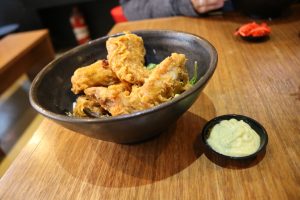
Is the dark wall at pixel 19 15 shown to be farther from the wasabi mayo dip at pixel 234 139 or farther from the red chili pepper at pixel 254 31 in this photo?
the wasabi mayo dip at pixel 234 139

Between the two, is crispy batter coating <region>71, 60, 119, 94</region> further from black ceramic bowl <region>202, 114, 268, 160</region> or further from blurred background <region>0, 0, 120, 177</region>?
blurred background <region>0, 0, 120, 177</region>

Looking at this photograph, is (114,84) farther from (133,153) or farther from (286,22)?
(286,22)

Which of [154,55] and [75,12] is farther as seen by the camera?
[75,12]

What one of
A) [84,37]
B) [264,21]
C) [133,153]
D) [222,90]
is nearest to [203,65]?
[222,90]

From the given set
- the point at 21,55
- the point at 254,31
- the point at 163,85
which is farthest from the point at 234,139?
the point at 21,55

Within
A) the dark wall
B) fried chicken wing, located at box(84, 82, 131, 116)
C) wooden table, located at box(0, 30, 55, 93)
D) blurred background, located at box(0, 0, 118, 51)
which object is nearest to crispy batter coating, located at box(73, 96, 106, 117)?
fried chicken wing, located at box(84, 82, 131, 116)

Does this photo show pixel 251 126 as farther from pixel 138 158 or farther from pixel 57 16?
pixel 57 16
